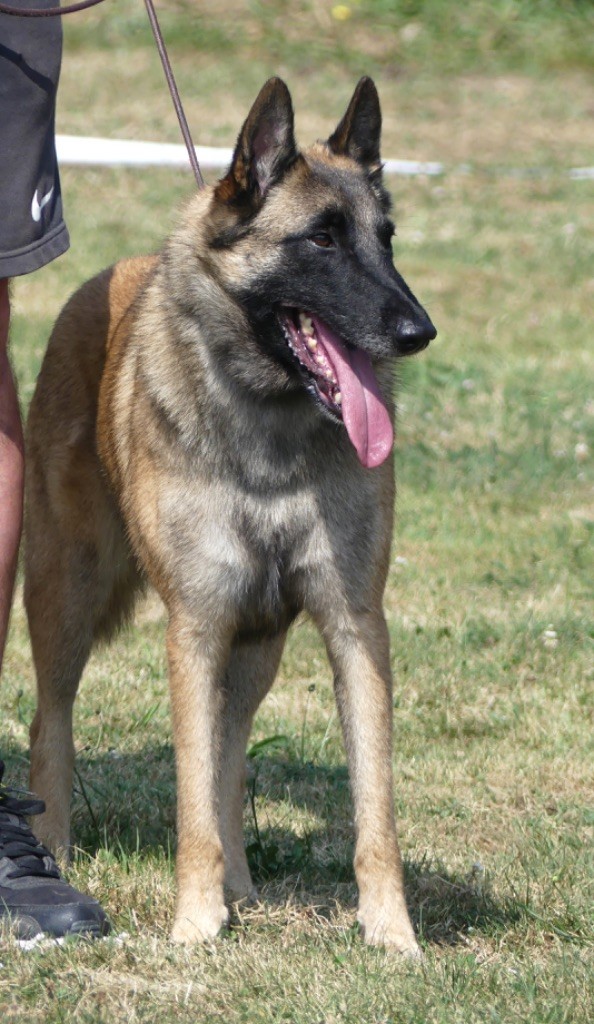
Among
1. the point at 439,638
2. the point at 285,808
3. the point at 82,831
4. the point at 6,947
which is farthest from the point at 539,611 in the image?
the point at 6,947

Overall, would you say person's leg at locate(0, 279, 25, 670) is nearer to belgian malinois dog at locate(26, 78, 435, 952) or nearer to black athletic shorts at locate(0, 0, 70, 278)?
black athletic shorts at locate(0, 0, 70, 278)

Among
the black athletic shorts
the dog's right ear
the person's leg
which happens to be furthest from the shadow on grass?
the dog's right ear

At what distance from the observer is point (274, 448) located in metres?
3.57

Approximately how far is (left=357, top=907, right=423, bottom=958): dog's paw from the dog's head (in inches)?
42.1

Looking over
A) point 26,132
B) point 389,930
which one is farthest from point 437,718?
point 26,132

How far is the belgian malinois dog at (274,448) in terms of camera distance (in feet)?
11.3

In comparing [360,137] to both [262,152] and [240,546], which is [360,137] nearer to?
[262,152]

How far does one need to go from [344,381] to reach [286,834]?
60.1 inches

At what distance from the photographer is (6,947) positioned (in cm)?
323

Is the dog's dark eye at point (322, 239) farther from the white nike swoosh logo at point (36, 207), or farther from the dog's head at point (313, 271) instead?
the white nike swoosh logo at point (36, 207)

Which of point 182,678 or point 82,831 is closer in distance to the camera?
point 182,678

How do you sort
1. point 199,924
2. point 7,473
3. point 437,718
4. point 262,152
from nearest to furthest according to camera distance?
point 199,924 < point 262,152 < point 7,473 < point 437,718

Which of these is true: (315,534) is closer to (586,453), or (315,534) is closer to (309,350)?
(309,350)

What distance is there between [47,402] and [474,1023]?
7.56ft
